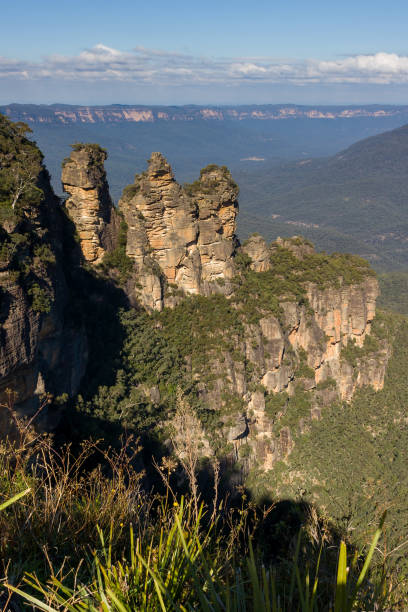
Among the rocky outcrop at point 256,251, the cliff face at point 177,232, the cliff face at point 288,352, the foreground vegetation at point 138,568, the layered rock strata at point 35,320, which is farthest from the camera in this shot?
the rocky outcrop at point 256,251

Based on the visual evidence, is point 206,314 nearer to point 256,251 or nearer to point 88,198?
point 256,251

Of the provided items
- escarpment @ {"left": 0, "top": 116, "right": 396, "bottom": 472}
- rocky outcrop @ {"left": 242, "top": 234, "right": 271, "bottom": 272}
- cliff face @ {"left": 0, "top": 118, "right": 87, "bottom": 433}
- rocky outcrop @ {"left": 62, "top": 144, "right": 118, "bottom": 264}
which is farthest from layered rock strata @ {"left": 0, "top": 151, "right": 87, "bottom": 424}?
rocky outcrop @ {"left": 242, "top": 234, "right": 271, "bottom": 272}

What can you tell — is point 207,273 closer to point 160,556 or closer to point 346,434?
point 346,434

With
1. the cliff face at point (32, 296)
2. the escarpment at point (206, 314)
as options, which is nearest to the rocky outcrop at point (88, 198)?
the escarpment at point (206, 314)

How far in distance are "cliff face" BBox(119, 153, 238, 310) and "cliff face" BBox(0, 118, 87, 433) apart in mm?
7451

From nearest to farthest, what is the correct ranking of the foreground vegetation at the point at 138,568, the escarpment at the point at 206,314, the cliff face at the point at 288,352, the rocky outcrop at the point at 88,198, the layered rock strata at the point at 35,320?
the foreground vegetation at the point at 138,568
the layered rock strata at the point at 35,320
the escarpment at the point at 206,314
the rocky outcrop at the point at 88,198
the cliff face at the point at 288,352

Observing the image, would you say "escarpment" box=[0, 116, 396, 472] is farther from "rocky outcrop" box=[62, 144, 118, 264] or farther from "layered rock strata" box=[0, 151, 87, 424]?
"layered rock strata" box=[0, 151, 87, 424]

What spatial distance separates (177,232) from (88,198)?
705 cm

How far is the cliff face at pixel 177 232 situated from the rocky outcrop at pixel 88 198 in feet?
7.92

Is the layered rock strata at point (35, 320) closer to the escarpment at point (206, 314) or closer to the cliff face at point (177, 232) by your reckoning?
the escarpment at point (206, 314)

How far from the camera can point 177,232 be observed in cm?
3045

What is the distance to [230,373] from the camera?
2989 centimetres

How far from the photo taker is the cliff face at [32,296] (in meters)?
14.4

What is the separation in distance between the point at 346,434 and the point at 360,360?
707cm
